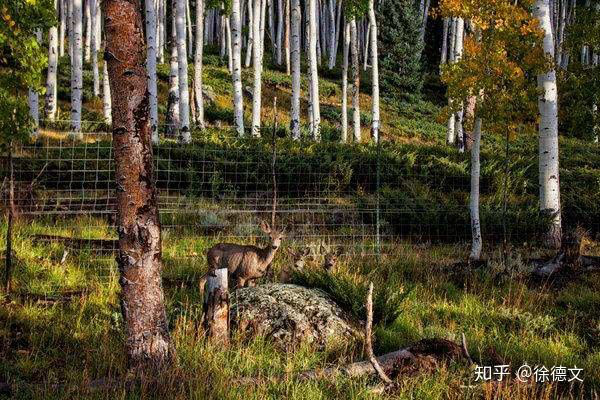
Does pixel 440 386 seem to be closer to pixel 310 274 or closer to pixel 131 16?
pixel 310 274

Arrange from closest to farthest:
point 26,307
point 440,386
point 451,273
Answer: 1. point 440,386
2. point 26,307
3. point 451,273

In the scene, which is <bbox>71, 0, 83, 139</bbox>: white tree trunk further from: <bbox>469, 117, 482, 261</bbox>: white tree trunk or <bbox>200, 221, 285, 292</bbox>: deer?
<bbox>469, 117, 482, 261</bbox>: white tree trunk

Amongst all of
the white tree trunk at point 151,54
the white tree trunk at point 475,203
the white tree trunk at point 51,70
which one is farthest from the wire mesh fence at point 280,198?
the white tree trunk at point 51,70

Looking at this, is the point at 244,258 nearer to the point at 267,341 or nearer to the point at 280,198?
the point at 267,341

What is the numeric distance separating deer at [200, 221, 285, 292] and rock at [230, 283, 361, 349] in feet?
2.61

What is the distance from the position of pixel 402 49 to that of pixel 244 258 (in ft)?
116

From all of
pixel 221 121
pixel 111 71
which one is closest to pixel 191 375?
pixel 111 71

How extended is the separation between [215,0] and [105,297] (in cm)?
1867

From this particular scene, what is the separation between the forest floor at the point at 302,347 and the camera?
4.32m

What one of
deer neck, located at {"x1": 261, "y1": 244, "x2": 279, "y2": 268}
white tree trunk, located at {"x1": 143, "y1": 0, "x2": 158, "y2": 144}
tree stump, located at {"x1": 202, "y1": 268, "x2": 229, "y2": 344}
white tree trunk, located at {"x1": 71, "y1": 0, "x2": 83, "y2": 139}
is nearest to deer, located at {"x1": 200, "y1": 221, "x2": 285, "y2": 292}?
deer neck, located at {"x1": 261, "y1": 244, "x2": 279, "y2": 268}

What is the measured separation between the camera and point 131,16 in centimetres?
408

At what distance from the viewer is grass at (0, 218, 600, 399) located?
4320mm

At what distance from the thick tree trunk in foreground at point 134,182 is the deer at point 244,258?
2723 millimetres

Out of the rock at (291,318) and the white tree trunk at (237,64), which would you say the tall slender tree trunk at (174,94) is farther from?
the rock at (291,318)
